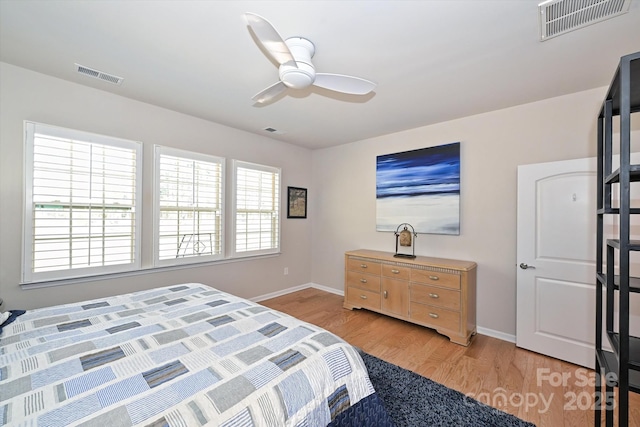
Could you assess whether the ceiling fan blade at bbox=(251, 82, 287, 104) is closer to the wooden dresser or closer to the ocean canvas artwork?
the ocean canvas artwork

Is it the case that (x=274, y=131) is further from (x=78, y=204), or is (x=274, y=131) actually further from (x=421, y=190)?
(x=78, y=204)

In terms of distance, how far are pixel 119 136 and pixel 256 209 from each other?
1.91 m

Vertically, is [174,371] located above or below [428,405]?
above

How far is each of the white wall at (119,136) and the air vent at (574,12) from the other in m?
3.48

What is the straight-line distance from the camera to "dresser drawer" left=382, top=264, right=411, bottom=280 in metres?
3.33

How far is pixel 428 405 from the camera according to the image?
193cm

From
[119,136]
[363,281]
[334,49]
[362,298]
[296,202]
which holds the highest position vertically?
[334,49]

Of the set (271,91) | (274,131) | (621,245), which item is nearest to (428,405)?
(621,245)

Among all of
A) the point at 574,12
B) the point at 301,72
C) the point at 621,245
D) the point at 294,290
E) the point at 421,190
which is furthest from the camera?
the point at 294,290

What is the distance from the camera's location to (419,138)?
12.2 ft

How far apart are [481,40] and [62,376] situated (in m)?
3.03

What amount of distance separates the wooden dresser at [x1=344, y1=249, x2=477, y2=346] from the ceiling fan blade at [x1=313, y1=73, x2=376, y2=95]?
7.05 feet

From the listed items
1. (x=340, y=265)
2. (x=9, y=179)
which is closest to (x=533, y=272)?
(x=340, y=265)

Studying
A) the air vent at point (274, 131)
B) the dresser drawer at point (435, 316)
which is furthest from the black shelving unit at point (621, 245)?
the air vent at point (274, 131)
